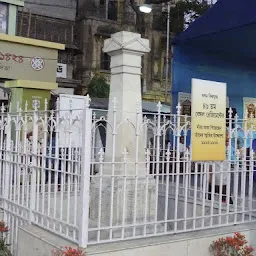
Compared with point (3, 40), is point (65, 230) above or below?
below

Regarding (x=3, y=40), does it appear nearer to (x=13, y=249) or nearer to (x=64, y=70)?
(x=64, y=70)

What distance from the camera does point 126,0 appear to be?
1005 inches

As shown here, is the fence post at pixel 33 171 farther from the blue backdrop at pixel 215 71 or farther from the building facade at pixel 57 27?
the building facade at pixel 57 27

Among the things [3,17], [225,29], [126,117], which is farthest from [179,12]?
[126,117]

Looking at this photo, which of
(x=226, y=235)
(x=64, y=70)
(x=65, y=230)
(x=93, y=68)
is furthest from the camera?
(x=93, y=68)

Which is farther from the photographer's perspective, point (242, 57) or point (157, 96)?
point (157, 96)

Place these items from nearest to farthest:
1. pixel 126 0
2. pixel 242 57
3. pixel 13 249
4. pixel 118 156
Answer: pixel 13 249, pixel 118 156, pixel 242 57, pixel 126 0

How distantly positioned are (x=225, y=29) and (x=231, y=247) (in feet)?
14.1

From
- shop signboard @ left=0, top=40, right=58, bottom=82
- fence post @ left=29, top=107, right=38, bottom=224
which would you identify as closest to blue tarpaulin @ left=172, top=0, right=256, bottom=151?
fence post @ left=29, top=107, right=38, bottom=224

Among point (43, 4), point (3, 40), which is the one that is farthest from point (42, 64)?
point (43, 4)

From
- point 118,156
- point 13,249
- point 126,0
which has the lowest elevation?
point 13,249

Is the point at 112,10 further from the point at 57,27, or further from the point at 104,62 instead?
the point at 57,27

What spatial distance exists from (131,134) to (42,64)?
35.3 ft

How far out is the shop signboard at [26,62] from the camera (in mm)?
14641
